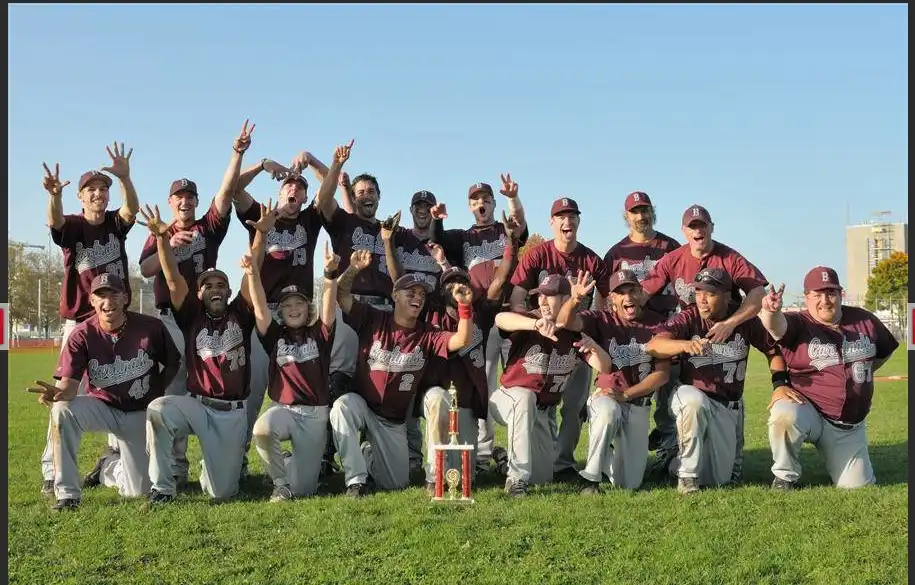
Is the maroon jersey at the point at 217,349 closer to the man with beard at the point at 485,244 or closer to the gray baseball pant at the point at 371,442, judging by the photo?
the gray baseball pant at the point at 371,442

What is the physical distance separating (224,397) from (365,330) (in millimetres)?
1368

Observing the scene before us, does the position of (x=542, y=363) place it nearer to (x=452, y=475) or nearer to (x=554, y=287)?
(x=554, y=287)

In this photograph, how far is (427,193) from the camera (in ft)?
29.4

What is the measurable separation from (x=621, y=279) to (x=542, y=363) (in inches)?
40.6

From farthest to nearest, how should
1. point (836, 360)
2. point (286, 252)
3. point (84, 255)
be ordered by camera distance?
point (286, 252) < point (84, 255) < point (836, 360)

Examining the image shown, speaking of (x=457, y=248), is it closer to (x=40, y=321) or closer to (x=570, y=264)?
(x=570, y=264)

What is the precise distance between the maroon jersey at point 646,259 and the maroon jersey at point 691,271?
0.56 ft

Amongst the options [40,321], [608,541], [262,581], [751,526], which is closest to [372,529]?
[262,581]

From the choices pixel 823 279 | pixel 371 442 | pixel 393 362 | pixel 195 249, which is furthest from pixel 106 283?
pixel 823 279

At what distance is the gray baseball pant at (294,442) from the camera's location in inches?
276

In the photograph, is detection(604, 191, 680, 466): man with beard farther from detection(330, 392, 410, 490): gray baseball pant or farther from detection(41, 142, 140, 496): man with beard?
detection(41, 142, 140, 496): man with beard

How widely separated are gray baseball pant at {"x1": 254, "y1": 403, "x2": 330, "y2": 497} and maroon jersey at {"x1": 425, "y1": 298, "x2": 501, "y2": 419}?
109 centimetres

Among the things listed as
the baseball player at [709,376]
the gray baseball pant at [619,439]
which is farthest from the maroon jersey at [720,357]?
the gray baseball pant at [619,439]

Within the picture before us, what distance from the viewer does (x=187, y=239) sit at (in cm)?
787
